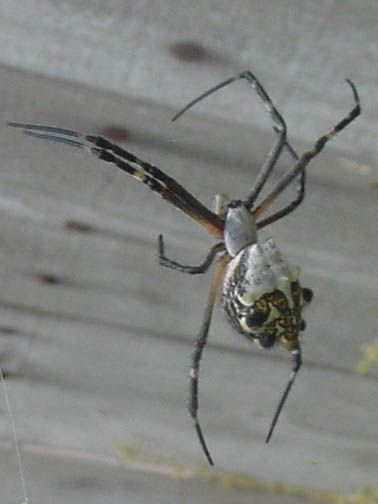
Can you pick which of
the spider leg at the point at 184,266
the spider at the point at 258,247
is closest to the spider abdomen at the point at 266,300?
the spider at the point at 258,247

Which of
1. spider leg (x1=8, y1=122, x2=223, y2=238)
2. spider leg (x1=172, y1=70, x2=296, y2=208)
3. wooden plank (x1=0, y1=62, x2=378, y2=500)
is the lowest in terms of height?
wooden plank (x1=0, y1=62, x2=378, y2=500)

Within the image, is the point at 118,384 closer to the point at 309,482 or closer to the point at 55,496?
the point at 55,496

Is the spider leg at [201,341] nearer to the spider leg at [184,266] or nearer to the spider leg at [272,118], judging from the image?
the spider leg at [184,266]

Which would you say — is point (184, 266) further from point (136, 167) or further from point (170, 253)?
point (136, 167)

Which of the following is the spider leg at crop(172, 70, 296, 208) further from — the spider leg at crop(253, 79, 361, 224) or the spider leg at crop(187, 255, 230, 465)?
the spider leg at crop(187, 255, 230, 465)

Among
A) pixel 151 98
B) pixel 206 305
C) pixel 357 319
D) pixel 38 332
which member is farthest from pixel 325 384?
pixel 151 98

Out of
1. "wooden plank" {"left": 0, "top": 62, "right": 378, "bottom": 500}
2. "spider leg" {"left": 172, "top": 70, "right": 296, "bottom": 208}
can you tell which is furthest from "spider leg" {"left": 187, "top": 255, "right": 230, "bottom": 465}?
"spider leg" {"left": 172, "top": 70, "right": 296, "bottom": 208}

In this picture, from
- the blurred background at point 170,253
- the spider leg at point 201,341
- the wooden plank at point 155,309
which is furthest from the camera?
the spider leg at point 201,341
